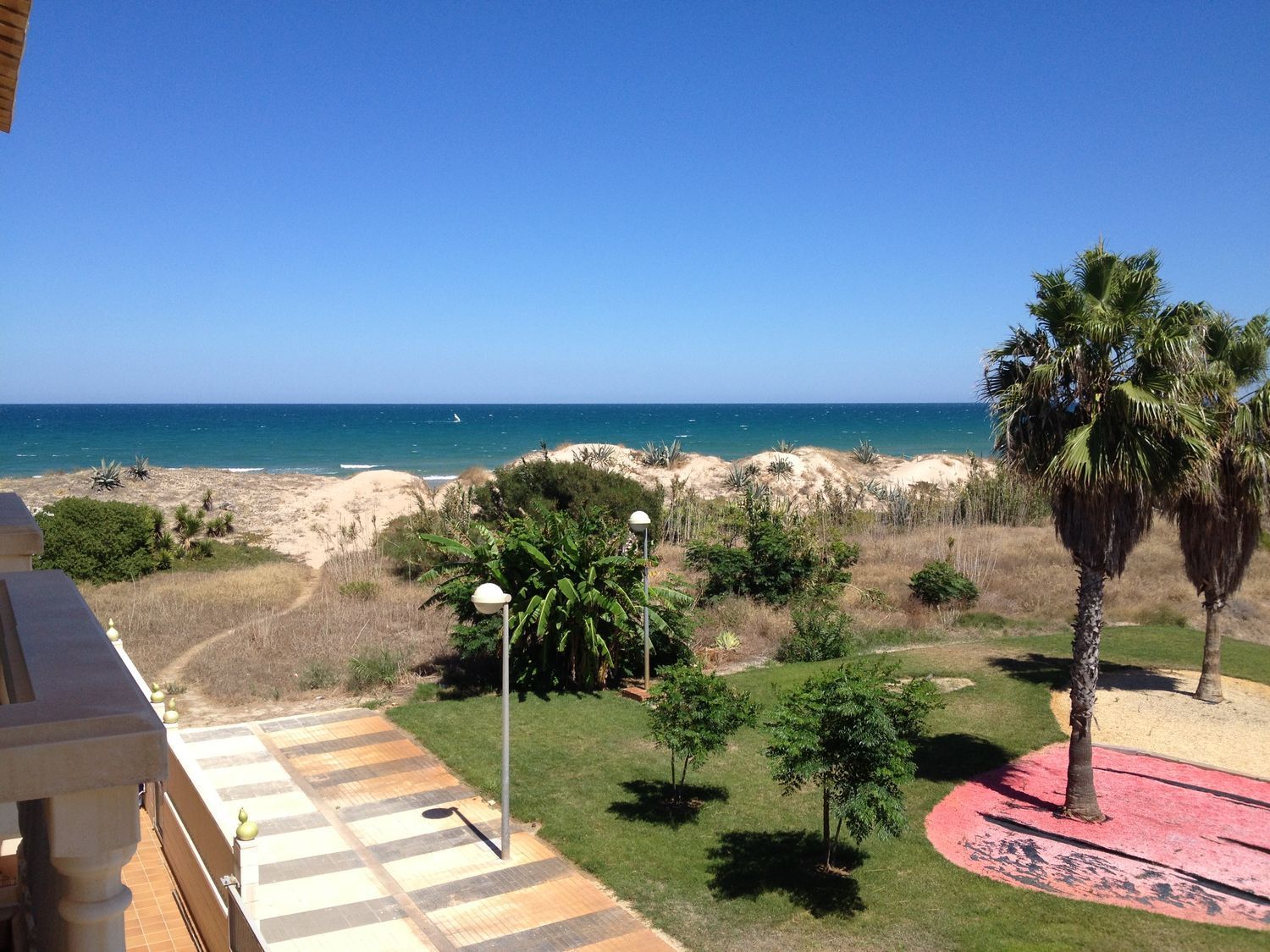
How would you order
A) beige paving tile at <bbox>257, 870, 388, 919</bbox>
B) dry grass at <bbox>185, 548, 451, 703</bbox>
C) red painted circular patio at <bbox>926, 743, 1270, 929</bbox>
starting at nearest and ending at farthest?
beige paving tile at <bbox>257, 870, 388, 919</bbox> → red painted circular patio at <bbox>926, 743, 1270, 929</bbox> → dry grass at <bbox>185, 548, 451, 703</bbox>

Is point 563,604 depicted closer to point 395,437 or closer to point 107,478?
point 107,478

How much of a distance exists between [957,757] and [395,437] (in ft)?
295

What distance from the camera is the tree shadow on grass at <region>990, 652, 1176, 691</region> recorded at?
52.2 feet

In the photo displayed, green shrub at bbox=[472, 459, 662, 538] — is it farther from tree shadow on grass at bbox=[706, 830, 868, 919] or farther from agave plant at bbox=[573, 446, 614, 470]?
tree shadow on grass at bbox=[706, 830, 868, 919]

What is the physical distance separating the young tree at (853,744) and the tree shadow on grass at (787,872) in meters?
0.61

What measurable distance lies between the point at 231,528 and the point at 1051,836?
3118 centimetres

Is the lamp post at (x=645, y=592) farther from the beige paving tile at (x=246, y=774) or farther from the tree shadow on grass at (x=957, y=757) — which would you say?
the beige paving tile at (x=246, y=774)

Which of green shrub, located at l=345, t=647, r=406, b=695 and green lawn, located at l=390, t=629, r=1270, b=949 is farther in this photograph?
green shrub, located at l=345, t=647, r=406, b=695

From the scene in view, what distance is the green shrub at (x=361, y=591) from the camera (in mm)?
21578

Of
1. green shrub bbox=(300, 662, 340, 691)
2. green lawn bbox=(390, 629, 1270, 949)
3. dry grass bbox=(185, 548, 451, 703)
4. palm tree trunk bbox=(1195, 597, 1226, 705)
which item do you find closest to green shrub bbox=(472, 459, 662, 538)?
dry grass bbox=(185, 548, 451, 703)

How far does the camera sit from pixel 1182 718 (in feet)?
46.8

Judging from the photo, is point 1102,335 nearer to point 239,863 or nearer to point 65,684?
point 239,863

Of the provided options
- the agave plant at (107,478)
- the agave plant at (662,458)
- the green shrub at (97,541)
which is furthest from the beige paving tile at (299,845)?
the agave plant at (662,458)

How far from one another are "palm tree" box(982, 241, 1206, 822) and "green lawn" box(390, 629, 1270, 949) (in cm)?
243
